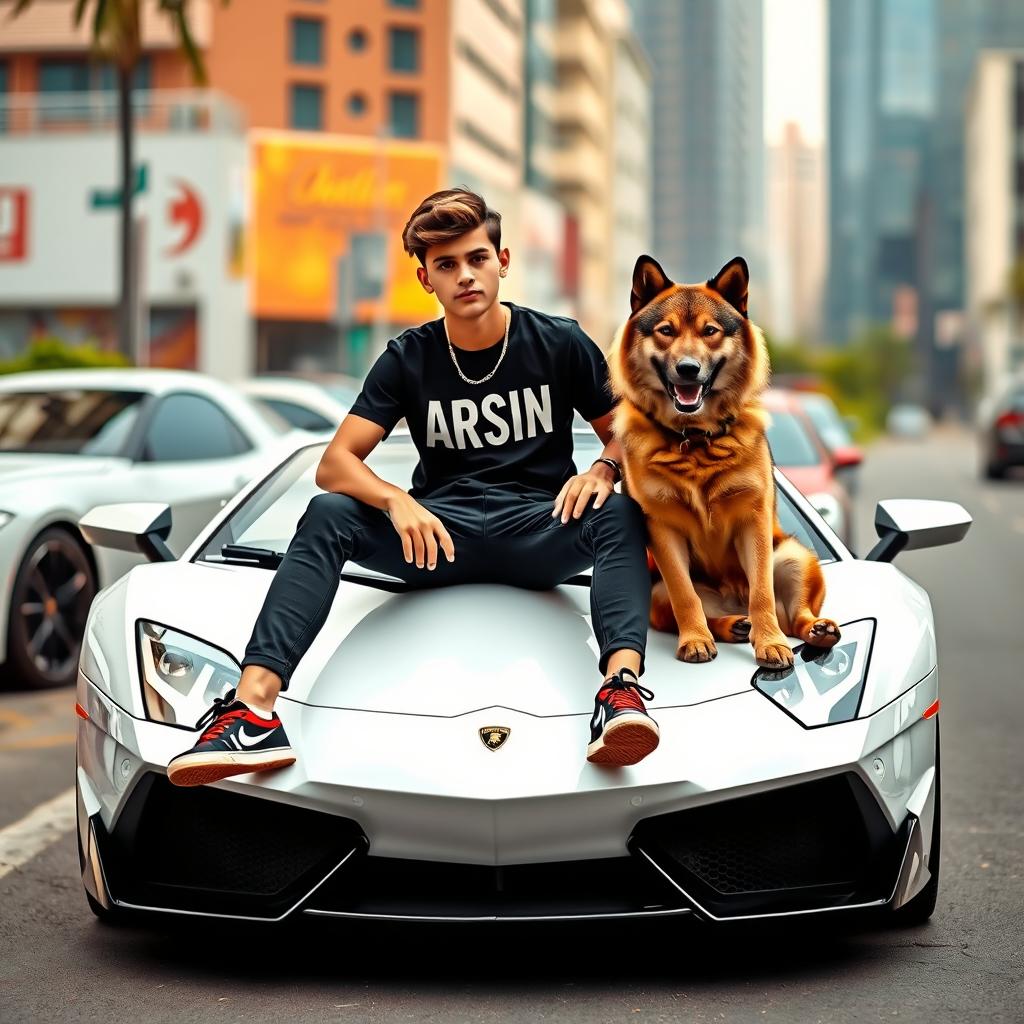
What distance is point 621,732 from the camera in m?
3.68

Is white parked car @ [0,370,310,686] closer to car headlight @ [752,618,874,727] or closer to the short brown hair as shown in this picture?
the short brown hair

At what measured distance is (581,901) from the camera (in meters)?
3.78

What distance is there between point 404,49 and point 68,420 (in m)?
56.5

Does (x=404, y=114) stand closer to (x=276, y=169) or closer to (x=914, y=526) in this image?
(x=276, y=169)

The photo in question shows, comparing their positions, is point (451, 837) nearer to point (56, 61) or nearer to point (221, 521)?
point (221, 521)

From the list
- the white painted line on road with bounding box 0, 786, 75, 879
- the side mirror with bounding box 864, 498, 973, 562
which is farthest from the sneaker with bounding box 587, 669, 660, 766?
the white painted line on road with bounding box 0, 786, 75, 879

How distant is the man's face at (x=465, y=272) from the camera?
4613 mm

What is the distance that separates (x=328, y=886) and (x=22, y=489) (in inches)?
202

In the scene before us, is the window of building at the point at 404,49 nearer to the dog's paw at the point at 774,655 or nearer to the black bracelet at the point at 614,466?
the black bracelet at the point at 614,466

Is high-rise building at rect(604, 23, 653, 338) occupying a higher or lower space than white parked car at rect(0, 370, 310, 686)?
higher

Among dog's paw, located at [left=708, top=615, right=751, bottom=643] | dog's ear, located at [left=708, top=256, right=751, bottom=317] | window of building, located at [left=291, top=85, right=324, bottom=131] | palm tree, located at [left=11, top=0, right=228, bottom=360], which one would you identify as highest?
window of building, located at [left=291, top=85, right=324, bottom=131]

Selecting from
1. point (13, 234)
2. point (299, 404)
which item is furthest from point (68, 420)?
point (13, 234)

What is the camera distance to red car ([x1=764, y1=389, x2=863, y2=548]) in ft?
33.3

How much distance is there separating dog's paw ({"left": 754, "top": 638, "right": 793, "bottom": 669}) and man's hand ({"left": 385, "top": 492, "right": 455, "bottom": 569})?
797 mm
